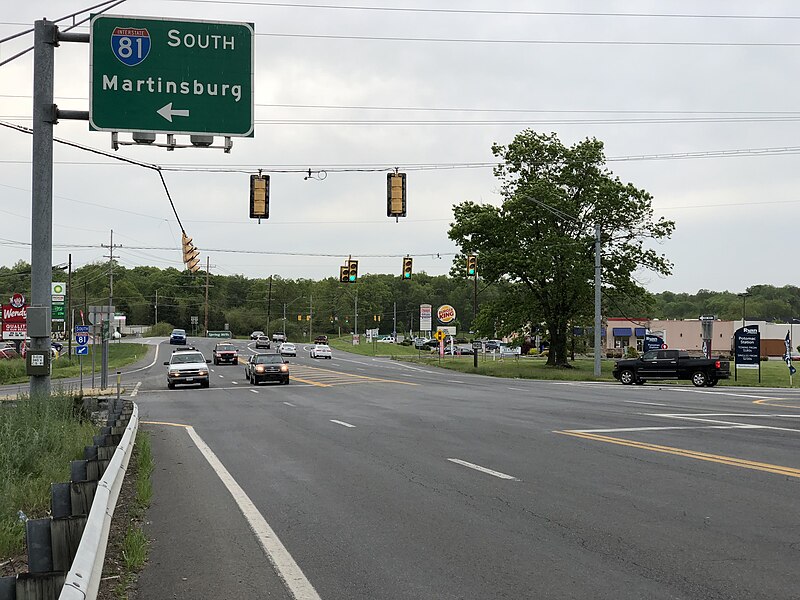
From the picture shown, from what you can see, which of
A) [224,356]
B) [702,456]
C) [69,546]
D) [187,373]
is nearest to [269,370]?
[187,373]

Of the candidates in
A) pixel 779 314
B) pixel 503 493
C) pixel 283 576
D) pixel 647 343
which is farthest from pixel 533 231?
pixel 779 314

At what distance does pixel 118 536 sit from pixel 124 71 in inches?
385

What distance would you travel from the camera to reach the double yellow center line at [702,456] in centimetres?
1106

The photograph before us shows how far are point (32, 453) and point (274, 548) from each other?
5.10 m

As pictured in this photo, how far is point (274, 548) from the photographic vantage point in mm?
7422

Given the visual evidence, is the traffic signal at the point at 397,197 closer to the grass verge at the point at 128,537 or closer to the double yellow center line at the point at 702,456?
the double yellow center line at the point at 702,456

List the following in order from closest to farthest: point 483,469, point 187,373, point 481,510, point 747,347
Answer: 1. point 481,510
2. point 483,469
3. point 187,373
4. point 747,347

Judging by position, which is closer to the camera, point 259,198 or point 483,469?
point 483,469

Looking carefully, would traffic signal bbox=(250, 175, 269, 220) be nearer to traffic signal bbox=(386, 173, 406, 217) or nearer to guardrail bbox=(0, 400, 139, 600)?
traffic signal bbox=(386, 173, 406, 217)

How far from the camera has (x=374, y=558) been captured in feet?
22.9

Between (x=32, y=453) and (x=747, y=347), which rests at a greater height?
(x=747, y=347)

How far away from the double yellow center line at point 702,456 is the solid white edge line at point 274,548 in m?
6.89

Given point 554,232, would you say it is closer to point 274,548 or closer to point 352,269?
point 352,269

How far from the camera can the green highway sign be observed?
48.2ft
